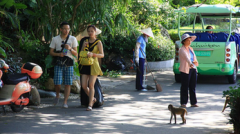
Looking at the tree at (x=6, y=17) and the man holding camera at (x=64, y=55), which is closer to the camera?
the man holding camera at (x=64, y=55)

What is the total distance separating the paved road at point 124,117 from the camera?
21.2 feet

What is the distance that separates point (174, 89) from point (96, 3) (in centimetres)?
389

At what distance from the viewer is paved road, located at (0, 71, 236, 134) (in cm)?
646

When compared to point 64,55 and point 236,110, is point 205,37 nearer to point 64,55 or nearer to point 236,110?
point 64,55

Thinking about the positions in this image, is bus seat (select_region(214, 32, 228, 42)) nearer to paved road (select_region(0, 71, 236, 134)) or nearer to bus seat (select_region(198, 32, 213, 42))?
bus seat (select_region(198, 32, 213, 42))

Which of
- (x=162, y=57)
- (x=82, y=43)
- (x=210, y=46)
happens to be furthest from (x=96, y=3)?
(x=162, y=57)

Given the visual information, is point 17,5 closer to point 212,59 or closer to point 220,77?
point 212,59

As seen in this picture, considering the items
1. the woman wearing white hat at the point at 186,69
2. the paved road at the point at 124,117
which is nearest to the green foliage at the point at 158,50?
the paved road at the point at 124,117

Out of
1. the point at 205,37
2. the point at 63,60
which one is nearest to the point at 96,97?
the point at 63,60

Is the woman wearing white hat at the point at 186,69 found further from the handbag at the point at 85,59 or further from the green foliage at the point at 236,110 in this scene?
the green foliage at the point at 236,110

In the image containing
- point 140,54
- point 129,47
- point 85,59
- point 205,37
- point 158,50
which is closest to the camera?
point 85,59

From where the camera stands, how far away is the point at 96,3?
9.36 metres

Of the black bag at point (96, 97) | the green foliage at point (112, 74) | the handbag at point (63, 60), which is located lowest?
the black bag at point (96, 97)

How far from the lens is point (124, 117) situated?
7.54 meters
